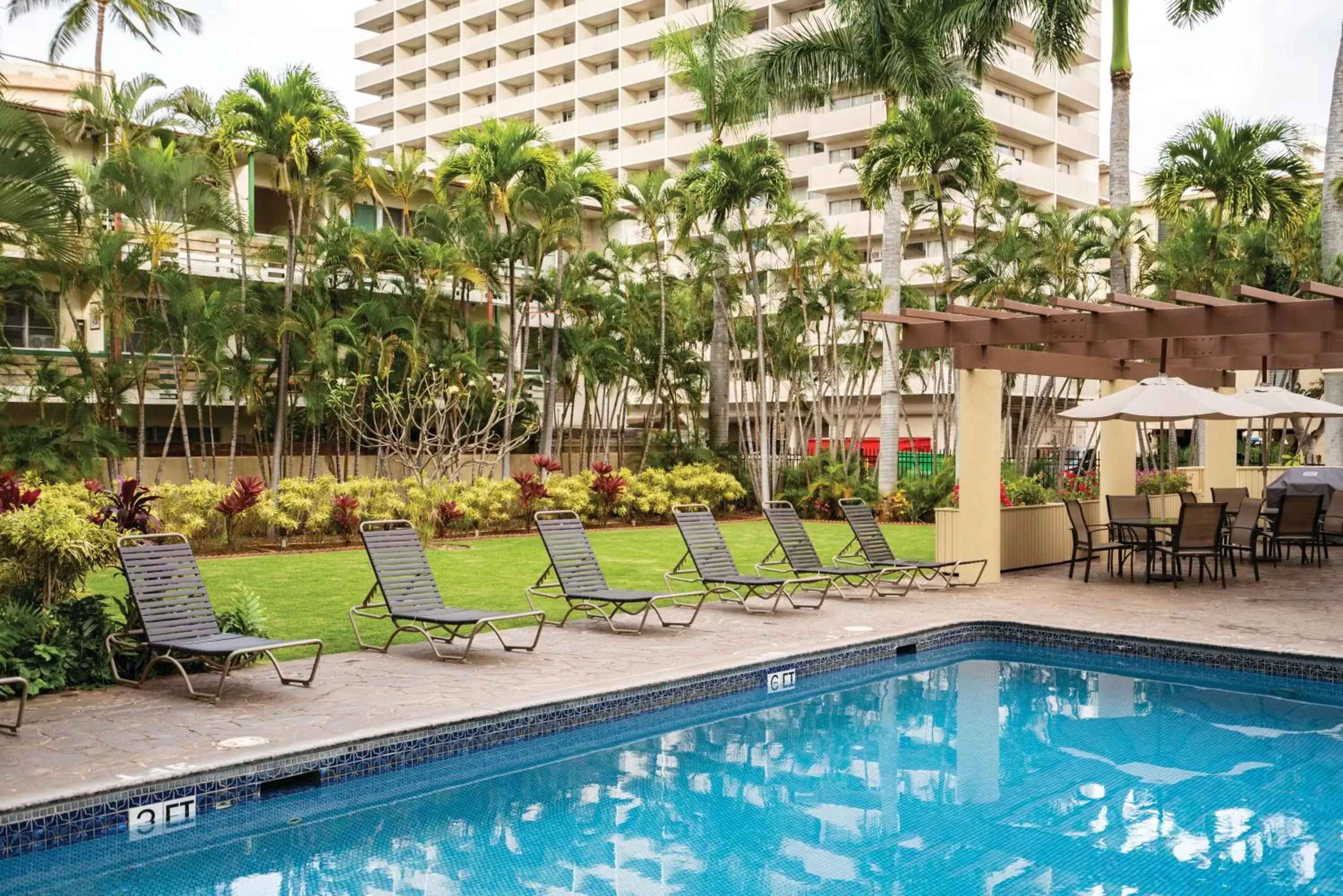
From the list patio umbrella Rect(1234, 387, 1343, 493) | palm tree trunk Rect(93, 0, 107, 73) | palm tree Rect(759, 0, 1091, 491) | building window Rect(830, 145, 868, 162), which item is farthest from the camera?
building window Rect(830, 145, 868, 162)

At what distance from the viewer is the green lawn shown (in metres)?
11.9

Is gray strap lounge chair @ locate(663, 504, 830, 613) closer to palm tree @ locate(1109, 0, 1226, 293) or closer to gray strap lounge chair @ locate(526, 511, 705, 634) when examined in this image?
gray strap lounge chair @ locate(526, 511, 705, 634)

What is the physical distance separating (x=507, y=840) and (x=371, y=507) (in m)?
14.2

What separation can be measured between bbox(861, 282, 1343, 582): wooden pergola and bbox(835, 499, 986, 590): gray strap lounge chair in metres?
0.35

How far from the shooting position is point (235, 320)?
73.5 ft

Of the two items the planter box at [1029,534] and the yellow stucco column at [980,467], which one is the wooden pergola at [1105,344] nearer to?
the yellow stucco column at [980,467]

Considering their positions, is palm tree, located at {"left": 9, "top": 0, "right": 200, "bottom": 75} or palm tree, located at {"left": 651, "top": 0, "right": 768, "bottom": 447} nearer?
palm tree, located at {"left": 651, "top": 0, "right": 768, "bottom": 447}

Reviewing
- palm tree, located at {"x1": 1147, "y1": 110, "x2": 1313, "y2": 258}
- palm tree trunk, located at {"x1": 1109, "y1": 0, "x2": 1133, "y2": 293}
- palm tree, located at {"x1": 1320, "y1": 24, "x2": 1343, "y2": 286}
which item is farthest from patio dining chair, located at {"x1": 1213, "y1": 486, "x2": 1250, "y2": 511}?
palm tree, located at {"x1": 1147, "y1": 110, "x2": 1313, "y2": 258}

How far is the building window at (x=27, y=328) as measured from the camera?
87.5 ft

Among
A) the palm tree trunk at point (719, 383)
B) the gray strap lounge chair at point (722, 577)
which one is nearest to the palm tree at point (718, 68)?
the palm tree trunk at point (719, 383)

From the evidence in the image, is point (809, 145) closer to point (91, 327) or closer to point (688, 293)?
point (688, 293)

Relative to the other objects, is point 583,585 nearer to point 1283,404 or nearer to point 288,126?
point 1283,404

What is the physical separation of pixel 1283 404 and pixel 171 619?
13.3 meters

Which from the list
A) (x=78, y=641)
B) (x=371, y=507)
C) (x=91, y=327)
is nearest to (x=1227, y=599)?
(x=78, y=641)
